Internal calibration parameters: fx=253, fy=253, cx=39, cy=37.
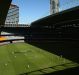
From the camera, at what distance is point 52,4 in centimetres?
19362

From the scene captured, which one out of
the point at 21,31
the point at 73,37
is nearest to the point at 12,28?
the point at 21,31

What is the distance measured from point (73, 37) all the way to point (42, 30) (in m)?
48.9

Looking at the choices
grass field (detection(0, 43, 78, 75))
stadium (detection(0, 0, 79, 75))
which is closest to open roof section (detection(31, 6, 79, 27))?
stadium (detection(0, 0, 79, 75))

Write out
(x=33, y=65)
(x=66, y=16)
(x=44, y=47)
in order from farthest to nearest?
(x=44, y=47) → (x=66, y=16) → (x=33, y=65)

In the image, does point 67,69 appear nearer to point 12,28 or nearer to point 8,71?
point 8,71

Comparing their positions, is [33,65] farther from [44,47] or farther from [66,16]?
[44,47]

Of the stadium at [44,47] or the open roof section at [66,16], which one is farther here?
the open roof section at [66,16]

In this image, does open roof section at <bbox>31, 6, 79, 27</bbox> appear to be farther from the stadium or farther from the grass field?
the grass field

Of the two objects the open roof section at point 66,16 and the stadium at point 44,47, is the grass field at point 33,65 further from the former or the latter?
the open roof section at point 66,16

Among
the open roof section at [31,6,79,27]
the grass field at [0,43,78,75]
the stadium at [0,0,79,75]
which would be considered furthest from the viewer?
the open roof section at [31,6,79,27]

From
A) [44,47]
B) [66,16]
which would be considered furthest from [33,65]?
[44,47]

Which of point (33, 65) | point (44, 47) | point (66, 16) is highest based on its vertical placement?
point (66, 16)

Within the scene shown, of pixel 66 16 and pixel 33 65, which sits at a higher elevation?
pixel 66 16

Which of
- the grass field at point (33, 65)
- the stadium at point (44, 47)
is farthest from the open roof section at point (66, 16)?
the grass field at point (33, 65)
